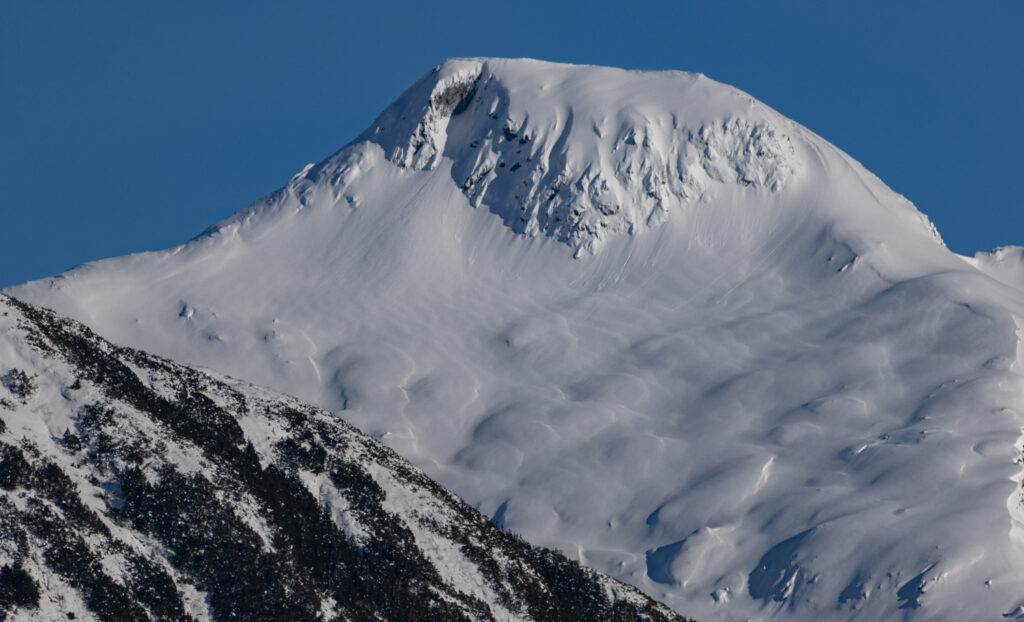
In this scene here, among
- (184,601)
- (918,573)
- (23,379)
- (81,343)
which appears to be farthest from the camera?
(918,573)

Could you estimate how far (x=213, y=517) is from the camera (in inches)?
5108

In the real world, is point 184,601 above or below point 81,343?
below

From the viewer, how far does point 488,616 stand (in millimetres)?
133625

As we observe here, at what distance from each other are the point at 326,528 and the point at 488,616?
12829mm

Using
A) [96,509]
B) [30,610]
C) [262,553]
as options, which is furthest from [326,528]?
[30,610]

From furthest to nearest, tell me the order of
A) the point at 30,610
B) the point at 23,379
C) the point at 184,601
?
1. the point at 23,379
2. the point at 184,601
3. the point at 30,610

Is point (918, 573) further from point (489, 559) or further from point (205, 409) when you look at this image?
point (205, 409)

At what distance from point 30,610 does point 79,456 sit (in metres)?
17.5

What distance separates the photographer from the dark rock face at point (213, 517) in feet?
398

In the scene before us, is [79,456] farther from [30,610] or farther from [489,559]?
[489,559]

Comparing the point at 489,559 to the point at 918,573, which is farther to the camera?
the point at 918,573

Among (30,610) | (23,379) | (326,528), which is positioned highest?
(23,379)

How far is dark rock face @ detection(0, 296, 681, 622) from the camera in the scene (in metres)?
121

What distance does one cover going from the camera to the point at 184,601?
12294cm
